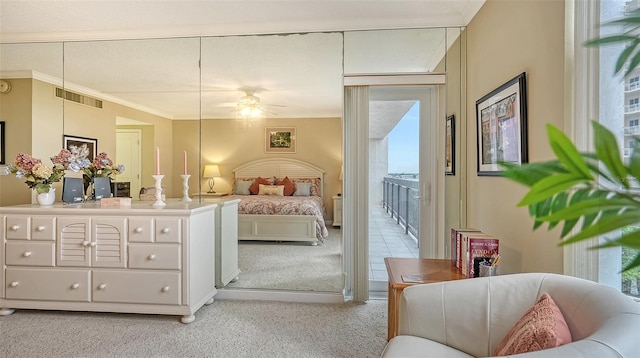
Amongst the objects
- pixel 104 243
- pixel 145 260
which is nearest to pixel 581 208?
pixel 145 260

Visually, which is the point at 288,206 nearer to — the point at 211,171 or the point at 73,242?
the point at 211,171

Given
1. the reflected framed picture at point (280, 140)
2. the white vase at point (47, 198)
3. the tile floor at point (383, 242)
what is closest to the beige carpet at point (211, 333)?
the tile floor at point (383, 242)

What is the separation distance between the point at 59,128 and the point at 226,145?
5.75ft

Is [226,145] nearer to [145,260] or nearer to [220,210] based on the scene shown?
[220,210]

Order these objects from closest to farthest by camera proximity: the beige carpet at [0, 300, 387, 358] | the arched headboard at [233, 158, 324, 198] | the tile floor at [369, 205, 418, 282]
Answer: the beige carpet at [0, 300, 387, 358], the tile floor at [369, 205, 418, 282], the arched headboard at [233, 158, 324, 198]

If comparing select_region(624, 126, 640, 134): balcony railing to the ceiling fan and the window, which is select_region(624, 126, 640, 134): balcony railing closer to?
the window

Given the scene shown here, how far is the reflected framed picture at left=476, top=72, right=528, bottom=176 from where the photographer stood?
1.73 meters

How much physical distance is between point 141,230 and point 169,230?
24 cm

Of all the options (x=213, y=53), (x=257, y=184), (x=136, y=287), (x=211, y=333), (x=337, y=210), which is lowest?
(x=211, y=333)

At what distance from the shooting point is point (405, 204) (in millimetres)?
2977

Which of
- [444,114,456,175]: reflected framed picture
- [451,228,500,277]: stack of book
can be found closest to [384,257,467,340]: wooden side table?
[451,228,500,277]: stack of book

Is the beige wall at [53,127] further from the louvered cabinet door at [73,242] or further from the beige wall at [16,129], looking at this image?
the louvered cabinet door at [73,242]

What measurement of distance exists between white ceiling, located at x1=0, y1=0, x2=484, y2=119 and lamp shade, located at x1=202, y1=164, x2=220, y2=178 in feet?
1.67

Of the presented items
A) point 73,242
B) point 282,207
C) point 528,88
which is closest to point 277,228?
point 282,207
